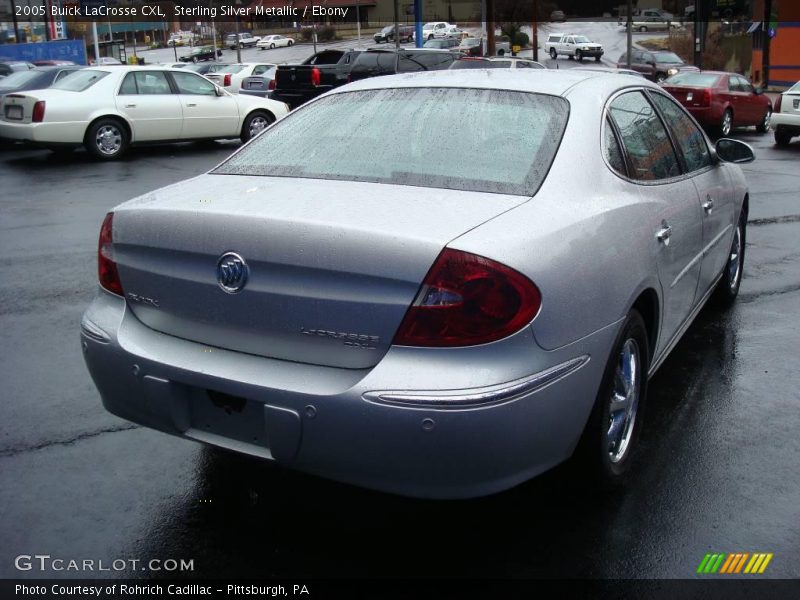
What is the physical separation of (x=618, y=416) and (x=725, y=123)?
19.5 meters

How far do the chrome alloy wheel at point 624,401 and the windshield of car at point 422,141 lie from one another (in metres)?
0.81

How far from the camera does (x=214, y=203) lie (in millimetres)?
Answer: 3025

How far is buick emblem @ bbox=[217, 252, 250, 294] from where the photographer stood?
2.81 metres

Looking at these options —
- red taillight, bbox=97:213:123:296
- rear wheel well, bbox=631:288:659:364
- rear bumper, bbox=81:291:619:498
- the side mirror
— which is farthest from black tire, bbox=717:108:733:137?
red taillight, bbox=97:213:123:296

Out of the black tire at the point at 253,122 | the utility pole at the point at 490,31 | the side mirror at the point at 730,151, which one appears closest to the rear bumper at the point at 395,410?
the side mirror at the point at 730,151

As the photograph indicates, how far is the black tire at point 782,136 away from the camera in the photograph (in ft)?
60.5

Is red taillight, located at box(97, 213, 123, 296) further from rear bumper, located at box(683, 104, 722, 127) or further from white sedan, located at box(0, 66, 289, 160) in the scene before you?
rear bumper, located at box(683, 104, 722, 127)

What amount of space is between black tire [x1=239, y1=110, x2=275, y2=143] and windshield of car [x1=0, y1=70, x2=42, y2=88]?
3.76 m

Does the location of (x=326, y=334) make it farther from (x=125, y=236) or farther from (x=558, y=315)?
(x=125, y=236)

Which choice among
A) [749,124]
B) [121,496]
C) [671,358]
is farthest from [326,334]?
[749,124]

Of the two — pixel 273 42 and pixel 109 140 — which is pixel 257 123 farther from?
pixel 273 42

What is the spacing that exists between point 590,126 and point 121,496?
2.28 meters

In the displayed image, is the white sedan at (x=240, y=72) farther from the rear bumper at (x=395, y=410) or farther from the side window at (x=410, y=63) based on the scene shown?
the rear bumper at (x=395, y=410)

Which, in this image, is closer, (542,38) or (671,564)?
(671,564)
